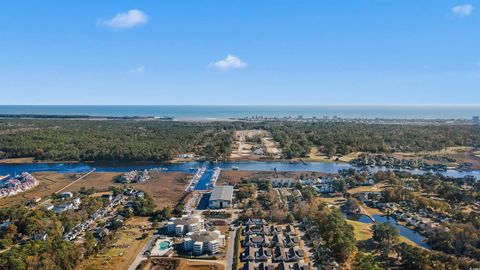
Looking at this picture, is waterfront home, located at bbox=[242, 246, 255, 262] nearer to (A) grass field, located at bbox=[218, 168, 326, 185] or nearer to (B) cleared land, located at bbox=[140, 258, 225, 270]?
(B) cleared land, located at bbox=[140, 258, 225, 270]

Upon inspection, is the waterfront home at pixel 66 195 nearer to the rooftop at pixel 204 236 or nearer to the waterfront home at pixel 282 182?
the rooftop at pixel 204 236

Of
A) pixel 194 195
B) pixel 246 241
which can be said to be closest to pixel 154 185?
pixel 194 195

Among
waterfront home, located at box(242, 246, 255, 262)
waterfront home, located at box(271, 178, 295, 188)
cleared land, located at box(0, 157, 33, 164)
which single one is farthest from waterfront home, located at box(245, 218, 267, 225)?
cleared land, located at box(0, 157, 33, 164)

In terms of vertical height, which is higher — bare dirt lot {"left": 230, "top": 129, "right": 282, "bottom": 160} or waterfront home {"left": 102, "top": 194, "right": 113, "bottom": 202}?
bare dirt lot {"left": 230, "top": 129, "right": 282, "bottom": 160}

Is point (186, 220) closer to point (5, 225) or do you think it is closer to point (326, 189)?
point (5, 225)

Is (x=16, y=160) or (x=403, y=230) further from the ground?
(x=16, y=160)

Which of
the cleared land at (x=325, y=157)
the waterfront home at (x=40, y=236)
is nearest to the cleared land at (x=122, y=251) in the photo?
the waterfront home at (x=40, y=236)

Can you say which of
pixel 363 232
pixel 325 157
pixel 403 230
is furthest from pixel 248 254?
pixel 325 157

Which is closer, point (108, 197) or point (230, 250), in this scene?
point (230, 250)
